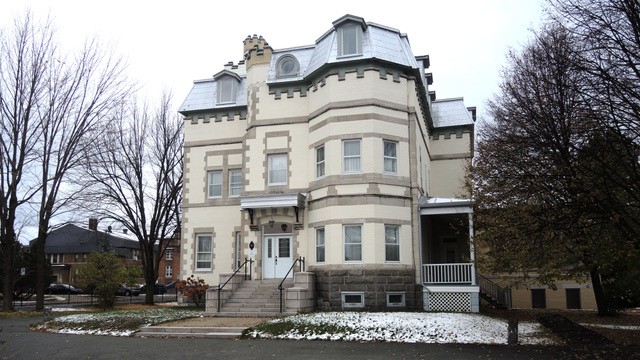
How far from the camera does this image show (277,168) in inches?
906

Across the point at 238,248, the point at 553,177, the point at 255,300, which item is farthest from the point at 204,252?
the point at 553,177

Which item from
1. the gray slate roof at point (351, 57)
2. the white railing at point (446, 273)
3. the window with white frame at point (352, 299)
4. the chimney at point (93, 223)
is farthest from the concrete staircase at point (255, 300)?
the chimney at point (93, 223)

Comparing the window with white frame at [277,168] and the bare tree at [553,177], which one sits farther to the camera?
the window with white frame at [277,168]

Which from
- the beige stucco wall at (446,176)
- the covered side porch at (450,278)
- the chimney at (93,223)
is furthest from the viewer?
the beige stucco wall at (446,176)

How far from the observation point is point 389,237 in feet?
67.1

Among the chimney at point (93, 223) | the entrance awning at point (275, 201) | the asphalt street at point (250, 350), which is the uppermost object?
the entrance awning at point (275, 201)

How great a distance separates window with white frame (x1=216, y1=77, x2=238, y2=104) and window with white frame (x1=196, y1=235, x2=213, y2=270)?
6473mm

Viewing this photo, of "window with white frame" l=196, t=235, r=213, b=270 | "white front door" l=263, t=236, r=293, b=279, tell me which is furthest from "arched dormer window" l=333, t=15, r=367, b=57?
"window with white frame" l=196, t=235, r=213, b=270

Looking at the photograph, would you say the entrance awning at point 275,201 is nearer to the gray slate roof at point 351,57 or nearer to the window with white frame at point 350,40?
the gray slate roof at point 351,57

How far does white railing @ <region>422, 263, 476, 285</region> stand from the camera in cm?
2061

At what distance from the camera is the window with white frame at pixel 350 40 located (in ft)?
70.1

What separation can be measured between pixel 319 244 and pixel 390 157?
13.8 ft

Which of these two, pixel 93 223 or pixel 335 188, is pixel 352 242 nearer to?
pixel 335 188

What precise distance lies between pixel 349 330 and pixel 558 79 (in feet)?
26.6
